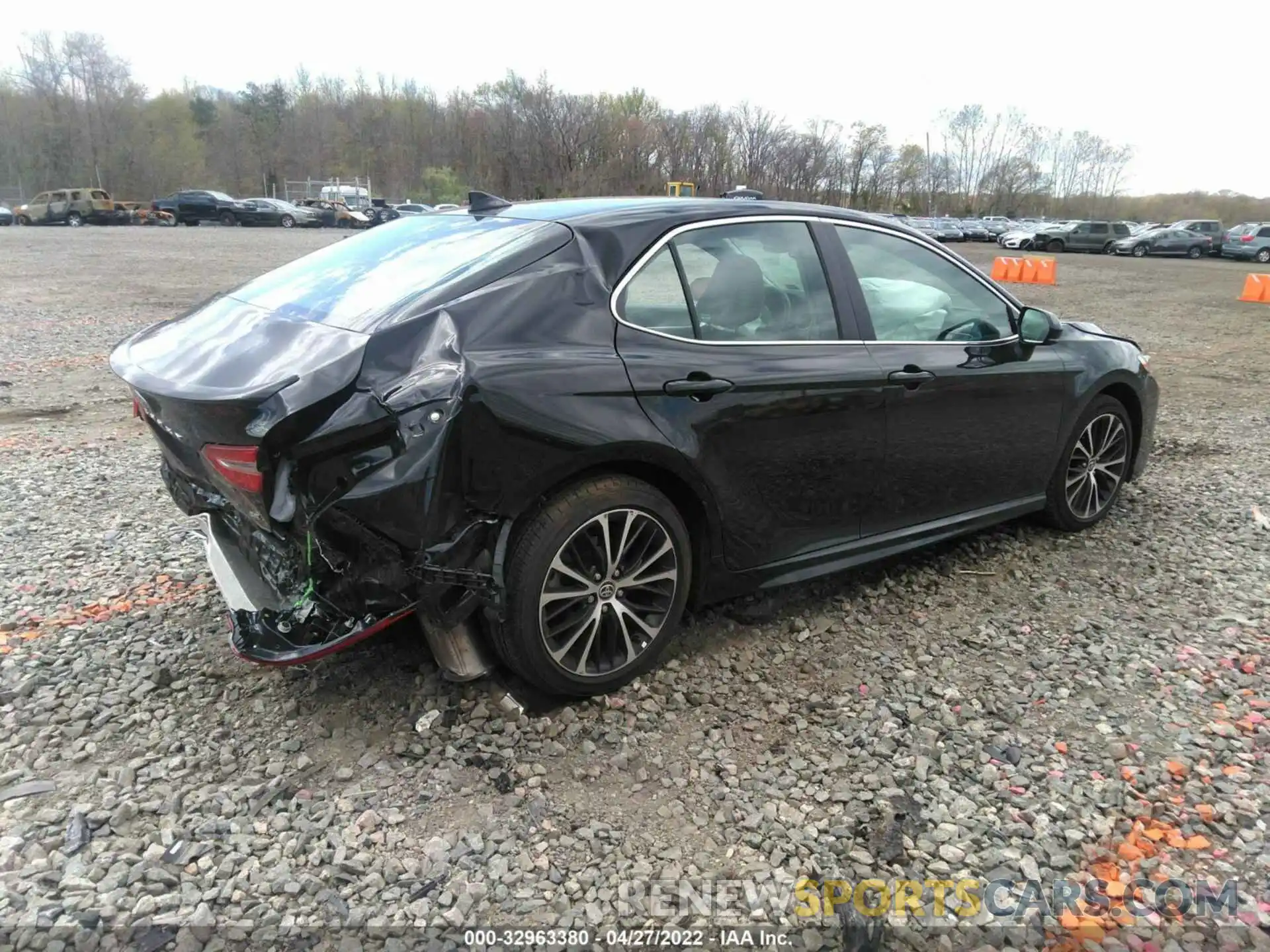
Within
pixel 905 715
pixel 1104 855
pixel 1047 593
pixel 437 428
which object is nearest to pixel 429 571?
pixel 437 428

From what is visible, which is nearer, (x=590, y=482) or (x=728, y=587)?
(x=590, y=482)

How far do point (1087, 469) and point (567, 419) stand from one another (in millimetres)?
3302

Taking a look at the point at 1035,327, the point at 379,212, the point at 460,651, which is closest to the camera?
the point at 460,651

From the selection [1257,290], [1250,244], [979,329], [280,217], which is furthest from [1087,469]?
[280,217]

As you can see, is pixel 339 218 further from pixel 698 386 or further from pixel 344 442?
pixel 344 442

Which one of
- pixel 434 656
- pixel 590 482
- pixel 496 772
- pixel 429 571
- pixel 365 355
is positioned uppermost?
pixel 365 355

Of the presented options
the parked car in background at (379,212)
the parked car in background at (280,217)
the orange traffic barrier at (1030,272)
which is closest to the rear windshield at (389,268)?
the orange traffic barrier at (1030,272)

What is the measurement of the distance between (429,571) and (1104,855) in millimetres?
2139

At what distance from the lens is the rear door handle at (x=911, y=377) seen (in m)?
3.64

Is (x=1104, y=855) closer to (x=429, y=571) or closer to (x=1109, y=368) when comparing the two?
(x=429, y=571)

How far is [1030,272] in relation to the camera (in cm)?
2348

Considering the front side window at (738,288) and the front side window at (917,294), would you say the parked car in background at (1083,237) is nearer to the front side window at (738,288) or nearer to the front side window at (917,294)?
the front side window at (917,294)

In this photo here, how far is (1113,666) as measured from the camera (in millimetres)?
3482

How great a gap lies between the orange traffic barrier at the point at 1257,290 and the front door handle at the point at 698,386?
832 inches
